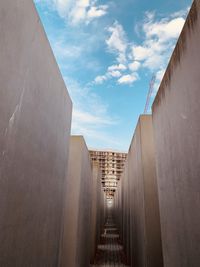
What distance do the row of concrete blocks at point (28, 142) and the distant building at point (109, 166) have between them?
48639mm

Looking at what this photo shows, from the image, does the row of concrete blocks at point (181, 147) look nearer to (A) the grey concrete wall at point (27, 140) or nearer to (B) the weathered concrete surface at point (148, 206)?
(B) the weathered concrete surface at point (148, 206)

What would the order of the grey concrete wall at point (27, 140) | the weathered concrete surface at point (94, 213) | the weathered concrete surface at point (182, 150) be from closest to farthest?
the grey concrete wall at point (27, 140)
the weathered concrete surface at point (182, 150)
the weathered concrete surface at point (94, 213)

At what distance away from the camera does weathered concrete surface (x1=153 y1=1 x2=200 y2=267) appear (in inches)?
62.2

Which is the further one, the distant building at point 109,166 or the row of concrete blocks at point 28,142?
the distant building at point 109,166

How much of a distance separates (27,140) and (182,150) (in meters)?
1.41

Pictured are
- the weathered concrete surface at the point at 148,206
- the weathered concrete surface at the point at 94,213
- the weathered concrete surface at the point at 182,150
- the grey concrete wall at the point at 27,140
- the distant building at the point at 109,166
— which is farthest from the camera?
the distant building at the point at 109,166

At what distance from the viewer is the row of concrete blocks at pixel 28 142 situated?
1238 mm

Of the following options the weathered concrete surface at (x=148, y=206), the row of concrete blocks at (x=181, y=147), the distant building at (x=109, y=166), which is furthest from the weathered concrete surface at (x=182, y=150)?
the distant building at (x=109, y=166)

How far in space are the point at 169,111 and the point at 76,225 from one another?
2689 mm

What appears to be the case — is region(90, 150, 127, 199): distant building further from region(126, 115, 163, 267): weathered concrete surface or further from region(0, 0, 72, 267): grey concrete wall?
region(0, 0, 72, 267): grey concrete wall

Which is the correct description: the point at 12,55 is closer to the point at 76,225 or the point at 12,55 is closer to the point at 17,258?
the point at 17,258

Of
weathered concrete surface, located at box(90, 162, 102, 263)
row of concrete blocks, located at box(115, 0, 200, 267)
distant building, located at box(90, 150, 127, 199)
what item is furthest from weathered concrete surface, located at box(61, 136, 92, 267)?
distant building, located at box(90, 150, 127, 199)

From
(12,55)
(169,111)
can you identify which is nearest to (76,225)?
(169,111)

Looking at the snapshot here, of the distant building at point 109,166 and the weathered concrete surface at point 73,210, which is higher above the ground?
the distant building at point 109,166
